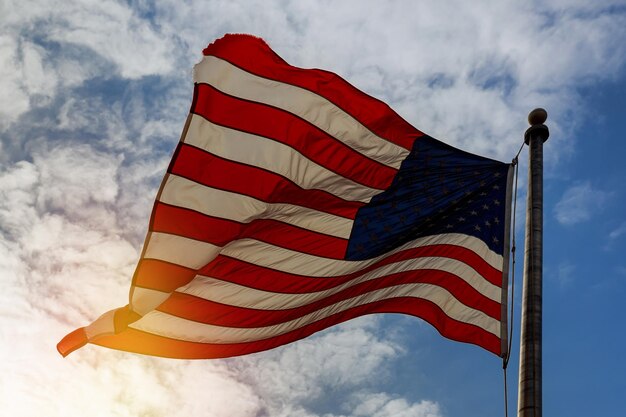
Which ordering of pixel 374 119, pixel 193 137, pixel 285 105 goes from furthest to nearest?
pixel 374 119
pixel 285 105
pixel 193 137

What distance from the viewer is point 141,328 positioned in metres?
11.1

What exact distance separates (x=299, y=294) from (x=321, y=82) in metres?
3.55

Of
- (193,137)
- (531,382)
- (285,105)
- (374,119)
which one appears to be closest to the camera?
(531,382)

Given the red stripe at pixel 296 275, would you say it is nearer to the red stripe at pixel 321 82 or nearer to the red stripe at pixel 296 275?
the red stripe at pixel 296 275

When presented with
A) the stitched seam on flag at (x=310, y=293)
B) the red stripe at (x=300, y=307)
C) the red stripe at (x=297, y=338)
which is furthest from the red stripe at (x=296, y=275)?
the red stripe at (x=297, y=338)

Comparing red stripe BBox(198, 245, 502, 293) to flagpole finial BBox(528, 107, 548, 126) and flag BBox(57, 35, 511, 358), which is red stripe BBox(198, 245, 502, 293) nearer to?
flag BBox(57, 35, 511, 358)

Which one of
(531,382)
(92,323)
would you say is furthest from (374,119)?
(92,323)

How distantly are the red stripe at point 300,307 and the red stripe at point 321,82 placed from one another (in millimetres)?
2335

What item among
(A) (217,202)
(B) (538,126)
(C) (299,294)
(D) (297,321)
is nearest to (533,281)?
(B) (538,126)

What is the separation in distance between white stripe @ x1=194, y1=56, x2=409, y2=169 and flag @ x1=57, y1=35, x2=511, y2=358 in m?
0.02

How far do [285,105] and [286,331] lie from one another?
4086 mm

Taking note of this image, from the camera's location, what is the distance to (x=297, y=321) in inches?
468

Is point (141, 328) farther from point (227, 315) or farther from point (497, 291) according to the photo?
point (497, 291)

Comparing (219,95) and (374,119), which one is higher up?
(374,119)
